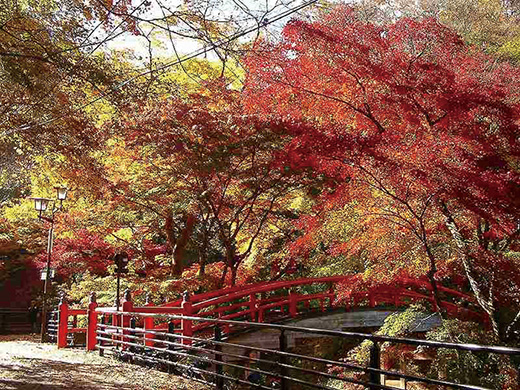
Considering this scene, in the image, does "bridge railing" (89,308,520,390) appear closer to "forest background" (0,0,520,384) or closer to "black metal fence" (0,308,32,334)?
"forest background" (0,0,520,384)

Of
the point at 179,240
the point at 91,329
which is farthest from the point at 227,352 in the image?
the point at 179,240

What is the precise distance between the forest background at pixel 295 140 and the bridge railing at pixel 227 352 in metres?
2.12

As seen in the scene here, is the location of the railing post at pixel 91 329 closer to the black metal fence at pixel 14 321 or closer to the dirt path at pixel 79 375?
the dirt path at pixel 79 375

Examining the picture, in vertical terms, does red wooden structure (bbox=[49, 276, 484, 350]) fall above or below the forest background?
below

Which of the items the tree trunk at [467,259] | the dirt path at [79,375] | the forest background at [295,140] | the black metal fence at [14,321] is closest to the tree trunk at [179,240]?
the forest background at [295,140]

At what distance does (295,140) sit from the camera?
1284 cm

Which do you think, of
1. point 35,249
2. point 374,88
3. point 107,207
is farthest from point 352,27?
point 35,249

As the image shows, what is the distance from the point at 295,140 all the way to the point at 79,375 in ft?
22.4

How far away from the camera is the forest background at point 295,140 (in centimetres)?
789

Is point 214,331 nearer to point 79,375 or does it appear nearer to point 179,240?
point 79,375

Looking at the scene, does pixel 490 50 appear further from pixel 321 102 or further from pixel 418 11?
pixel 321 102

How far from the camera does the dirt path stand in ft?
25.2

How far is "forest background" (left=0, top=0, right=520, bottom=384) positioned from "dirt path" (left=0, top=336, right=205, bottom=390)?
3.45 m

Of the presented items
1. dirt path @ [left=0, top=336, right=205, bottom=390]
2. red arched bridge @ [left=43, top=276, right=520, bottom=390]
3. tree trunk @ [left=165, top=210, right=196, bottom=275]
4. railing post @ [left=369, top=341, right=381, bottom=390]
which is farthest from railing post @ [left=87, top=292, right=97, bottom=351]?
railing post @ [left=369, top=341, right=381, bottom=390]
